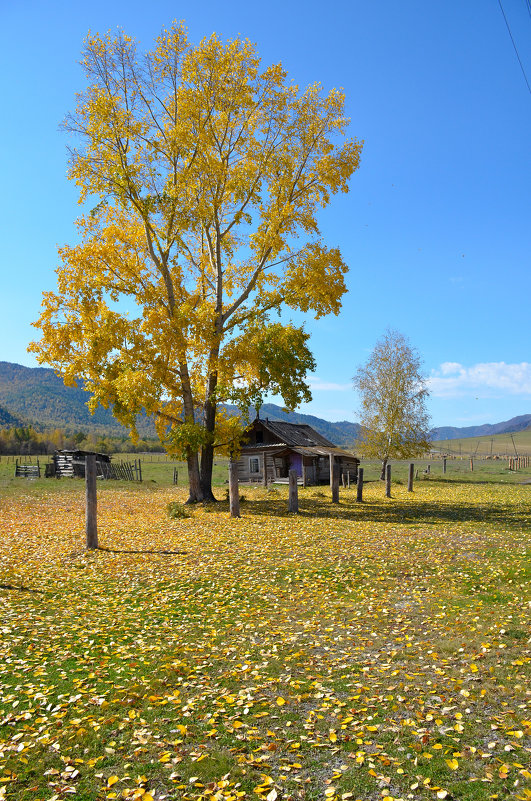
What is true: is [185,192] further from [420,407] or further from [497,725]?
[420,407]

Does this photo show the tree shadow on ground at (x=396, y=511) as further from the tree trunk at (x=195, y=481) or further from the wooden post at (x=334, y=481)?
the tree trunk at (x=195, y=481)

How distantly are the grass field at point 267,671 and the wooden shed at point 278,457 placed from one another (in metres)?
28.7

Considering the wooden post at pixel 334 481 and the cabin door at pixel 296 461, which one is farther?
the cabin door at pixel 296 461

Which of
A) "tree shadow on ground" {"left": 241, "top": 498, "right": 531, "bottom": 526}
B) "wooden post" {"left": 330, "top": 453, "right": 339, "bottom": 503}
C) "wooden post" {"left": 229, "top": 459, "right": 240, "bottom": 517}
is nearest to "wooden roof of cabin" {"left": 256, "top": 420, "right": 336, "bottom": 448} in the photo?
"tree shadow on ground" {"left": 241, "top": 498, "right": 531, "bottom": 526}

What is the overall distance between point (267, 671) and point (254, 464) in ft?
134

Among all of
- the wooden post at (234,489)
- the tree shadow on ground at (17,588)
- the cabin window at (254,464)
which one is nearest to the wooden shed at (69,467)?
the cabin window at (254,464)

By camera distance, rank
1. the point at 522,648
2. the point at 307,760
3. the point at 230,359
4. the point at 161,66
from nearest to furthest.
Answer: the point at 307,760 < the point at 522,648 < the point at 161,66 < the point at 230,359

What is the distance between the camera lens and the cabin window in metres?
48.4

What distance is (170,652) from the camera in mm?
8664

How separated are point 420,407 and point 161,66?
3852cm

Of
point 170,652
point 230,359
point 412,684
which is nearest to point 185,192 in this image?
point 230,359

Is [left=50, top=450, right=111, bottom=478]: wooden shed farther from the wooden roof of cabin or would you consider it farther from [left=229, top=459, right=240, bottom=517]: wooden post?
[left=229, top=459, right=240, bottom=517]: wooden post

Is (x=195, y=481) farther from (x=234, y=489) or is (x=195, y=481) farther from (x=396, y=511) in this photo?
(x=396, y=511)

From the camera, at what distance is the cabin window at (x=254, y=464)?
4842 centimetres
